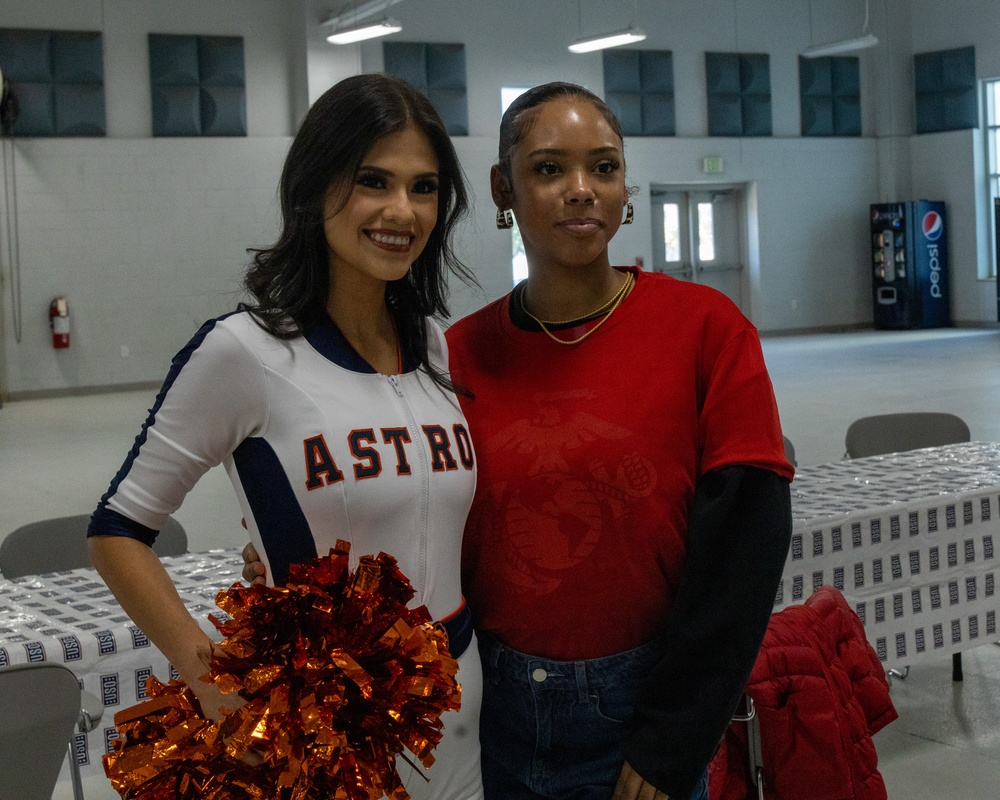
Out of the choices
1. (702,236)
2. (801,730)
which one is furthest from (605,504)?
(702,236)

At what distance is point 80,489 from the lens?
322 inches

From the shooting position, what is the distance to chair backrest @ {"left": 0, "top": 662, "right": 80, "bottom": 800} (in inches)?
77.4

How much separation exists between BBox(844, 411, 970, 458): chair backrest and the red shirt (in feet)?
11.8

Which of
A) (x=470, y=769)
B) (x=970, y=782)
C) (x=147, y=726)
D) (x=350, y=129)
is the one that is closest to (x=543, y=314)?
(x=350, y=129)

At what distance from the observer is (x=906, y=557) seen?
11.4 ft

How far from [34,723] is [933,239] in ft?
62.9

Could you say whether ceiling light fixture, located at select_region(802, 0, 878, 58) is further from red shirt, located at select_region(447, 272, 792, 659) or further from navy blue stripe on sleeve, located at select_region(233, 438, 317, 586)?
navy blue stripe on sleeve, located at select_region(233, 438, 317, 586)

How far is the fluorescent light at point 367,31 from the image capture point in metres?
13.3

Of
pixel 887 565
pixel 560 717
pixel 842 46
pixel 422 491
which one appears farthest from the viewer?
pixel 842 46

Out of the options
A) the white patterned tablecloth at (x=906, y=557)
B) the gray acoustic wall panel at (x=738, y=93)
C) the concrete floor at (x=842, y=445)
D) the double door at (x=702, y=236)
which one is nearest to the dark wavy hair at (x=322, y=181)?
the white patterned tablecloth at (x=906, y=557)

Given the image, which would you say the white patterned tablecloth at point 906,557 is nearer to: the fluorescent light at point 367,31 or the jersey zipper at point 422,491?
the jersey zipper at point 422,491

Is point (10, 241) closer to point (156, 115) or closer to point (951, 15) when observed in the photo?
point (156, 115)

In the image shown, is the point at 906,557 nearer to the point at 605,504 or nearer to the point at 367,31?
the point at 605,504

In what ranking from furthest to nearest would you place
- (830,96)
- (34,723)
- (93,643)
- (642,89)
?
1. (830,96)
2. (642,89)
3. (93,643)
4. (34,723)
